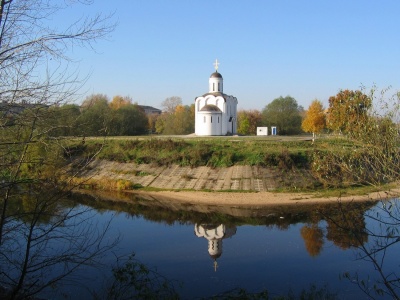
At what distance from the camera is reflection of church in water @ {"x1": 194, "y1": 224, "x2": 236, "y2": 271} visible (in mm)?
12992

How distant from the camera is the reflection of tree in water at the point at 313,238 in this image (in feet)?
43.0

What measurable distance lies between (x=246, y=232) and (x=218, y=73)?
34.2 meters

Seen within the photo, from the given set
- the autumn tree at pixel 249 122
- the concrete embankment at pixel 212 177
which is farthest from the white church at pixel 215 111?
the concrete embankment at pixel 212 177

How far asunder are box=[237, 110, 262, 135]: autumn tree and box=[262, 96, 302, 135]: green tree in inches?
42.3

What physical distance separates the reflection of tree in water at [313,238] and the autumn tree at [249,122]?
40.9 metres

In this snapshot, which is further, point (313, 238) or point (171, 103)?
point (171, 103)

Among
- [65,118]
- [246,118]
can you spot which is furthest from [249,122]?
[65,118]

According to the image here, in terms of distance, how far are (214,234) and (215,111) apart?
1184 inches

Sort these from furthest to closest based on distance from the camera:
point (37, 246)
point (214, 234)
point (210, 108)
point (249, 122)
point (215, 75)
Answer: point (249, 122), point (215, 75), point (210, 108), point (214, 234), point (37, 246)

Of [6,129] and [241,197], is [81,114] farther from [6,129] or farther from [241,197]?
[241,197]

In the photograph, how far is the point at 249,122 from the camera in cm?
5909

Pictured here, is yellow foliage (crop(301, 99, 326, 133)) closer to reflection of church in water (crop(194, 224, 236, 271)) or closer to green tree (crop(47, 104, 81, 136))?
reflection of church in water (crop(194, 224, 236, 271))

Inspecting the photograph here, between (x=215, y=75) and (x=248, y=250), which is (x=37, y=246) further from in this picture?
(x=215, y=75)

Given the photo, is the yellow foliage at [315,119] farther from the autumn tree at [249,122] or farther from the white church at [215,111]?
the autumn tree at [249,122]
